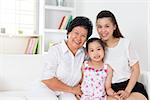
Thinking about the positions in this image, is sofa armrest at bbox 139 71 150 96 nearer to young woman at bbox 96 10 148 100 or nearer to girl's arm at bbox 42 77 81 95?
young woman at bbox 96 10 148 100

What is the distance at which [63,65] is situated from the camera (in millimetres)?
1901

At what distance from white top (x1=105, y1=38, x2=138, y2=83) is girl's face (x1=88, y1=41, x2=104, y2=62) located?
93 millimetres

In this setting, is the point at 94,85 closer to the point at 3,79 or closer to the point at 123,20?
the point at 3,79

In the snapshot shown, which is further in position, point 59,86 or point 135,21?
point 135,21

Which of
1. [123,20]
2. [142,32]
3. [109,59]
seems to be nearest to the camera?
[109,59]

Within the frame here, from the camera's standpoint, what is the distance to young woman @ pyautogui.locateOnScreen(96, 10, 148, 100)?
190cm

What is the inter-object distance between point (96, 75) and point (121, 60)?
9.9 inches

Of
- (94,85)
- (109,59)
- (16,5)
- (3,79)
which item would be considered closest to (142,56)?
(109,59)

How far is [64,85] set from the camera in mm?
1846

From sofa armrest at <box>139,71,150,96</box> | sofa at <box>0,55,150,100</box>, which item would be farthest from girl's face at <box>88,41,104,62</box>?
sofa at <box>0,55,150,100</box>

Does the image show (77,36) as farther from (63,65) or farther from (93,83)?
(93,83)

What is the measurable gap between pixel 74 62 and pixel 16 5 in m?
2.76

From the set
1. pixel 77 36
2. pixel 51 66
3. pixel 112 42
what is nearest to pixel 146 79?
pixel 112 42

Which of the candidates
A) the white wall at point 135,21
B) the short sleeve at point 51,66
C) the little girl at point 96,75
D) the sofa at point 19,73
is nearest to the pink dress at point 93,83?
the little girl at point 96,75
